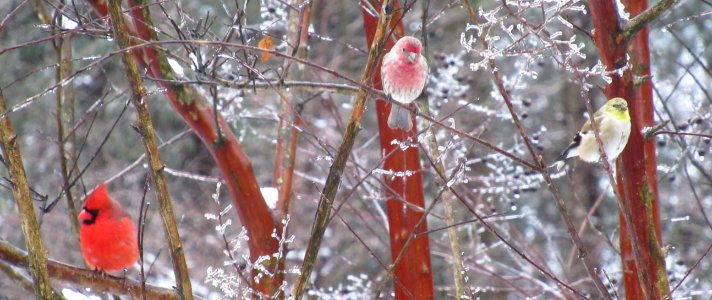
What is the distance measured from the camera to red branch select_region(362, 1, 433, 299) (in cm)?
368

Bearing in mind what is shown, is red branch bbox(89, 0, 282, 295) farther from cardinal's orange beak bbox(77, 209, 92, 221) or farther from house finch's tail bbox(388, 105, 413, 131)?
cardinal's orange beak bbox(77, 209, 92, 221)

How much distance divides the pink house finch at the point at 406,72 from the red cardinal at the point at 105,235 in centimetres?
154

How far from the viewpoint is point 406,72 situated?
10.8 ft

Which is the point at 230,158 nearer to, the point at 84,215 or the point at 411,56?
the point at 411,56

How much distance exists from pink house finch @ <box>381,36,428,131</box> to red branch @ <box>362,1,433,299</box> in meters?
0.33

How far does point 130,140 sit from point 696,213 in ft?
25.5

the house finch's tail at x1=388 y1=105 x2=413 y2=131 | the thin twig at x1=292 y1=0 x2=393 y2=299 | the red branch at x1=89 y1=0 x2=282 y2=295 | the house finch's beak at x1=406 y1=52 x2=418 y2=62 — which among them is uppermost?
the house finch's beak at x1=406 y1=52 x2=418 y2=62

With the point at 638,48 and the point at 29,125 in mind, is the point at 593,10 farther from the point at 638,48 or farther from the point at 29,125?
the point at 29,125

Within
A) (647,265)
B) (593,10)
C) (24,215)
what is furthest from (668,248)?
(24,215)

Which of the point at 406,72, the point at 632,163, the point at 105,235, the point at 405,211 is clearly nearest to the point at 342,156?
the point at 632,163

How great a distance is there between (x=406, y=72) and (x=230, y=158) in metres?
0.76

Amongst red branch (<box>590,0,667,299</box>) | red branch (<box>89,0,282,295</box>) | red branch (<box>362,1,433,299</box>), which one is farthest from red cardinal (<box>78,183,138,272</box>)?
red branch (<box>590,0,667,299</box>)

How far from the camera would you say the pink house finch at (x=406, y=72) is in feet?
10.8

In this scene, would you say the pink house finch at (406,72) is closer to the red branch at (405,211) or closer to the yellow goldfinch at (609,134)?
the red branch at (405,211)
